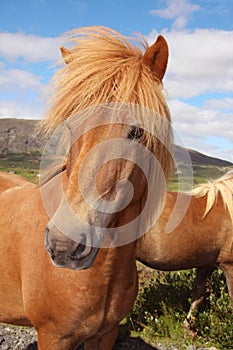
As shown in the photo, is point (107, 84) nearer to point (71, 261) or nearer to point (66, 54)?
point (66, 54)

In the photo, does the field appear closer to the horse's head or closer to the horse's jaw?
the horse's head

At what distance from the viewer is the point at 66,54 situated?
8.45 ft

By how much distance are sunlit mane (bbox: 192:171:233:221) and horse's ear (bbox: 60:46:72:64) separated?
3.24 metres

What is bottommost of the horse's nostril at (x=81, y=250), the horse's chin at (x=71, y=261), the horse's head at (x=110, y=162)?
the horse's chin at (x=71, y=261)

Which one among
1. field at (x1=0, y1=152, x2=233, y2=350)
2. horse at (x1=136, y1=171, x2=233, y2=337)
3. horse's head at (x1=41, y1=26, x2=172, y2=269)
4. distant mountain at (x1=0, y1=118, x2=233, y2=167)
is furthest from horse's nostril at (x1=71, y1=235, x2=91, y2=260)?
distant mountain at (x1=0, y1=118, x2=233, y2=167)

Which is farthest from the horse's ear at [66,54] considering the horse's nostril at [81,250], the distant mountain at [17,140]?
the distant mountain at [17,140]

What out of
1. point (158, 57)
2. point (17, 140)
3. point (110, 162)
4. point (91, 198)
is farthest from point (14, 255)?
point (17, 140)

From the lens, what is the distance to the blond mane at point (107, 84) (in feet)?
6.87

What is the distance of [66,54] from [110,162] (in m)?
1.09

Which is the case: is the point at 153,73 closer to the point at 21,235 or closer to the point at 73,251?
the point at 73,251

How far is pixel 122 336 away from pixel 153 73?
3.84 meters

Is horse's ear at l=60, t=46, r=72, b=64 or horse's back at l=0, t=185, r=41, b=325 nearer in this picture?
horse's ear at l=60, t=46, r=72, b=64

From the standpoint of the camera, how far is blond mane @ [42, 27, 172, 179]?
2094 mm

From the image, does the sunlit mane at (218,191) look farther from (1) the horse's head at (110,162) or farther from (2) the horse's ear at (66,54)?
(2) the horse's ear at (66,54)
